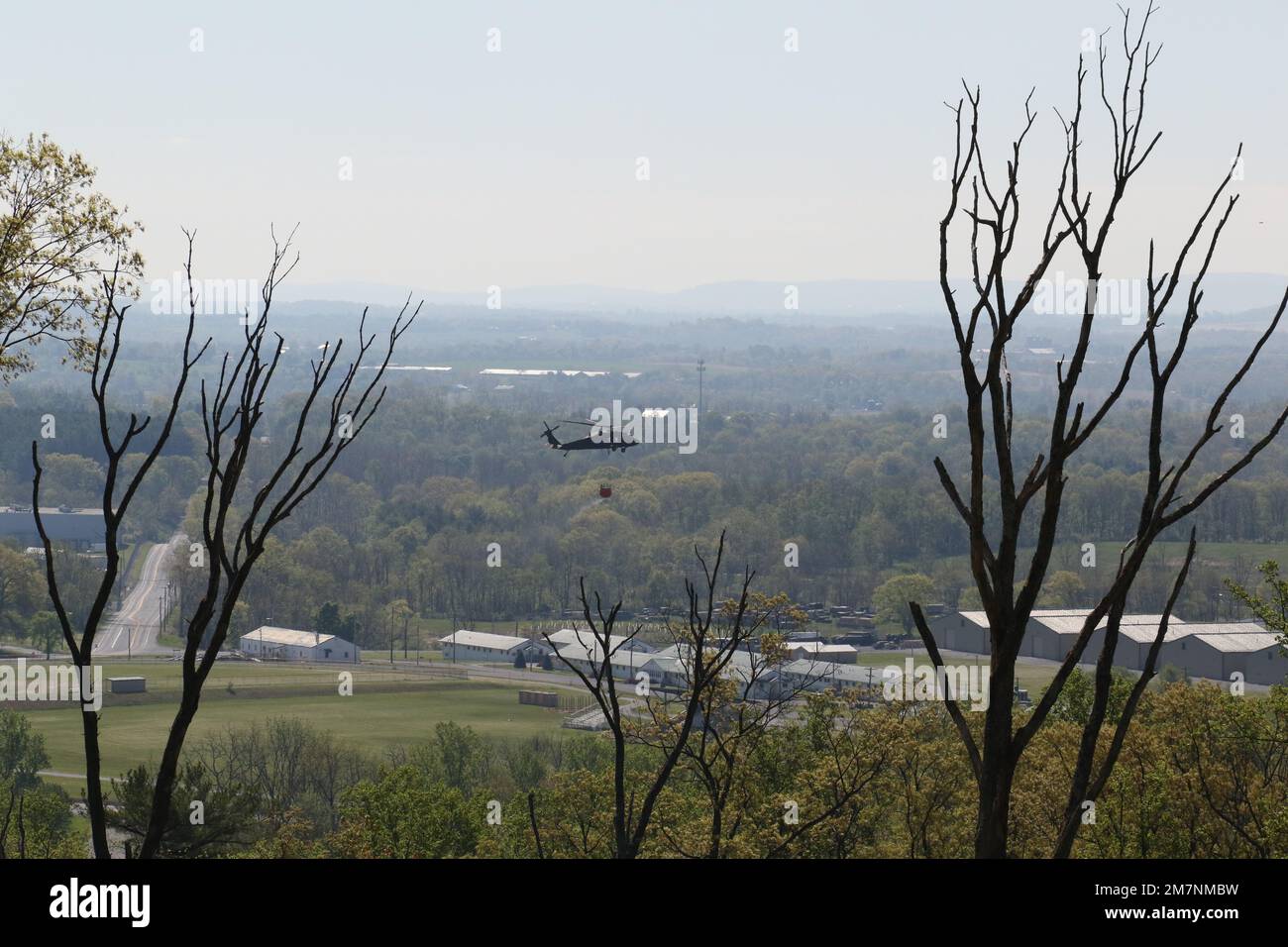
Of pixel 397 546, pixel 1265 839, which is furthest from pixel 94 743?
pixel 397 546

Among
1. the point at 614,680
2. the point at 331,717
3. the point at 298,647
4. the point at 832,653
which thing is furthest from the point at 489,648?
the point at 614,680

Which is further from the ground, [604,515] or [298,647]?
[604,515]

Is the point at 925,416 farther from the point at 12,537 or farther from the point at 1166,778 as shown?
the point at 1166,778

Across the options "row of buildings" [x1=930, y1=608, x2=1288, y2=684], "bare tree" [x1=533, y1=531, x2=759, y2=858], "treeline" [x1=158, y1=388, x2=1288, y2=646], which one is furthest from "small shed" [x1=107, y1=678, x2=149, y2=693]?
"bare tree" [x1=533, y1=531, x2=759, y2=858]

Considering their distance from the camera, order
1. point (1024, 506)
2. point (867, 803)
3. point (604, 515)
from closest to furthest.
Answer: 1. point (1024, 506)
2. point (867, 803)
3. point (604, 515)

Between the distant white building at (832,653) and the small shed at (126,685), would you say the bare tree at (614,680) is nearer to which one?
the small shed at (126,685)

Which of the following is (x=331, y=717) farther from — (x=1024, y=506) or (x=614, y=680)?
(x=1024, y=506)

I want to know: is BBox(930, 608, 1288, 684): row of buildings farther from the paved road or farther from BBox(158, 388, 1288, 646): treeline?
the paved road
